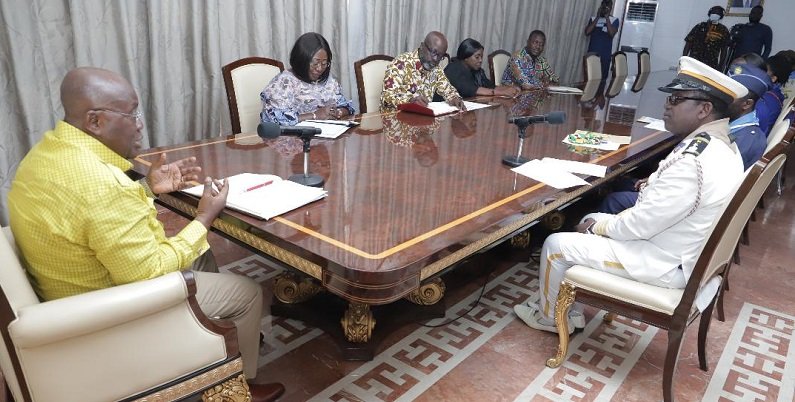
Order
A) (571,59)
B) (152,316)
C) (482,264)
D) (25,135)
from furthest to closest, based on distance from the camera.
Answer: (571,59) → (25,135) → (482,264) → (152,316)

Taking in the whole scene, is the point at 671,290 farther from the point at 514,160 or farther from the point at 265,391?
the point at 265,391

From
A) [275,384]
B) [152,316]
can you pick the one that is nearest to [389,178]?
[275,384]

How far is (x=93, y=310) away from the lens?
3.35 feet

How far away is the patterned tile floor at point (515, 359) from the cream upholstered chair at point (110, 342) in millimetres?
560

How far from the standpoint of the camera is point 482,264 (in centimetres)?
263

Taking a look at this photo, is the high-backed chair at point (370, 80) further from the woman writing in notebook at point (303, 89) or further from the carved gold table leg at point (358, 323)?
the carved gold table leg at point (358, 323)

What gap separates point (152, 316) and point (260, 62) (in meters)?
2.00

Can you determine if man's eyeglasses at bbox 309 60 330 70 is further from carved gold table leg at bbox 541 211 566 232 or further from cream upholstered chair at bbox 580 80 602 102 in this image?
cream upholstered chair at bbox 580 80 602 102

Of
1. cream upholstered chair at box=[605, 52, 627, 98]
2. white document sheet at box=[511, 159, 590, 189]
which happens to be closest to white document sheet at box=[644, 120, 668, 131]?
white document sheet at box=[511, 159, 590, 189]

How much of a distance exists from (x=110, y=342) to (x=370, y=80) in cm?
261

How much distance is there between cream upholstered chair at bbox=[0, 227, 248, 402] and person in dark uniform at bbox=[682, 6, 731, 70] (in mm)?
7770

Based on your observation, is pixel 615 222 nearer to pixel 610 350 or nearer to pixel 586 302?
pixel 586 302

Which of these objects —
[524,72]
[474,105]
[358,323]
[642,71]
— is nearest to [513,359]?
[358,323]

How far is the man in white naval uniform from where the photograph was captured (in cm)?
160
